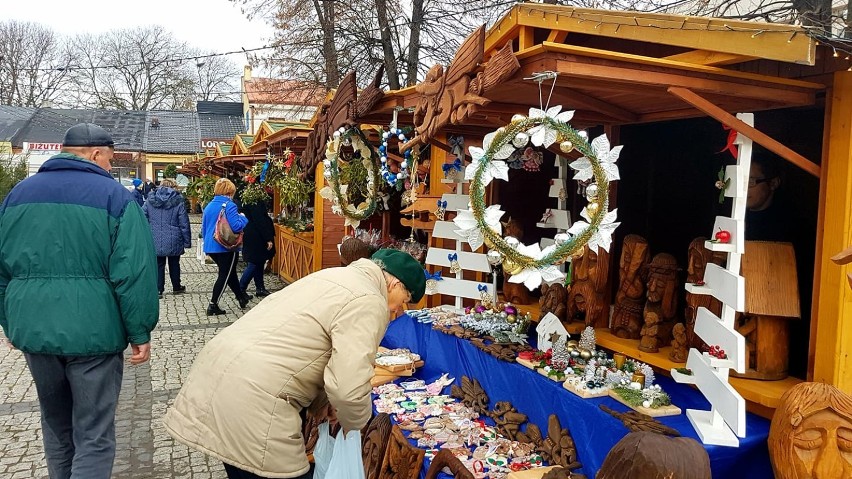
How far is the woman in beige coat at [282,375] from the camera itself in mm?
2188

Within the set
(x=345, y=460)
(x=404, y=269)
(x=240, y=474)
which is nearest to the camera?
(x=240, y=474)

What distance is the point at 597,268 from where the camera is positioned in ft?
12.9

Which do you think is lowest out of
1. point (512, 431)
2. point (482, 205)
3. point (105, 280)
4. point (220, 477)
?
point (220, 477)

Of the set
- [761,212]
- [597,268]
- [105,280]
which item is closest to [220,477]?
[105,280]

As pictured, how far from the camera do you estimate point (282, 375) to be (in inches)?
87.5

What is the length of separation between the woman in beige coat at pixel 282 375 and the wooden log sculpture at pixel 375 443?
104cm

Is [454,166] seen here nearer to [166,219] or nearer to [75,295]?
[75,295]

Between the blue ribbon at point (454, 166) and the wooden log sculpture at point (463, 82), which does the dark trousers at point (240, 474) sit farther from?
the blue ribbon at point (454, 166)

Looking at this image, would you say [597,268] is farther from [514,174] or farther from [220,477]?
[220,477]

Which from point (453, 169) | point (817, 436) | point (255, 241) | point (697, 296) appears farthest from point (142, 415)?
point (255, 241)

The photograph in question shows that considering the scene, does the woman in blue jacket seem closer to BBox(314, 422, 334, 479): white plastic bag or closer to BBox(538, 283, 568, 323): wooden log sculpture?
BBox(538, 283, 568, 323): wooden log sculpture

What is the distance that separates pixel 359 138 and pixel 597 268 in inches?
109

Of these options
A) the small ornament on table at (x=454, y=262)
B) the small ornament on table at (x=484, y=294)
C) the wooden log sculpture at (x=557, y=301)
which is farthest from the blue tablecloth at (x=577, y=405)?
the small ornament on table at (x=454, y=262)

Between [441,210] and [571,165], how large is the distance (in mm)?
2560
